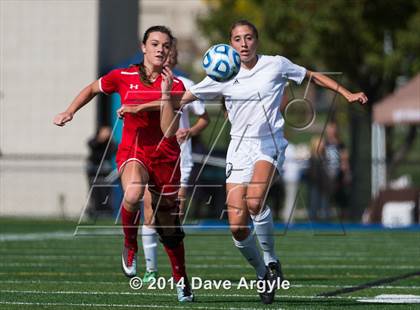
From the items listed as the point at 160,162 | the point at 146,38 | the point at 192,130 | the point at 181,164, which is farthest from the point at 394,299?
the point at 181,164

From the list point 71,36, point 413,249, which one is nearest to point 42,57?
point 71,36

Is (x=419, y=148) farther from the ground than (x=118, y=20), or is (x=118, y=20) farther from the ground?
(x=118, y=20)

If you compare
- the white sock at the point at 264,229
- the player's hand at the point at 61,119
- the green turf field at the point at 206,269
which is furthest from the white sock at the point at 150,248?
the player's hand at the point at 61,119

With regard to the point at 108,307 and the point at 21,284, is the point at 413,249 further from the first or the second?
the point at 108,307

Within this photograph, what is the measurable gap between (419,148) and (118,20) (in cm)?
2327

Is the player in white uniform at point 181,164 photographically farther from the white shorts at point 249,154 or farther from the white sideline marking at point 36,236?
the white sideline marking at point 36,236

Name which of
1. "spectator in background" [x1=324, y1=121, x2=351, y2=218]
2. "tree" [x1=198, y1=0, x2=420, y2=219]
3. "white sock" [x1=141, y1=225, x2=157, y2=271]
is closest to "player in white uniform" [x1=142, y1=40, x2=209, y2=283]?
"white sock" [x1=141, y1=225, x2=157, y2=271]

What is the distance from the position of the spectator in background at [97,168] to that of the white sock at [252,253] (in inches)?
498

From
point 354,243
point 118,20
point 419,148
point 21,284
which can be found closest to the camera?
point 21,284

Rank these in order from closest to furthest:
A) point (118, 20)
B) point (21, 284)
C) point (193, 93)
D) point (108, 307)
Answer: point (108, 307) < point (193, 93) < point (21, 284) < point (118, 20)

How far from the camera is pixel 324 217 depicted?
22.9m

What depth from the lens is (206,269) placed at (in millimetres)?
11820

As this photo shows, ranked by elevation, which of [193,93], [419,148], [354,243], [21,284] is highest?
[193,93]

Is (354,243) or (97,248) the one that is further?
(354,243)
